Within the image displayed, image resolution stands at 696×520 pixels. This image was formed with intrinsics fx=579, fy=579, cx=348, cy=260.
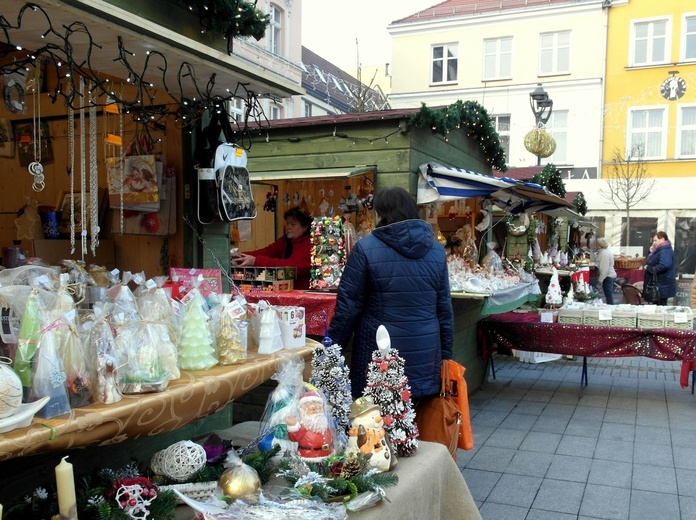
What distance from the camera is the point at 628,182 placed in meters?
18.6

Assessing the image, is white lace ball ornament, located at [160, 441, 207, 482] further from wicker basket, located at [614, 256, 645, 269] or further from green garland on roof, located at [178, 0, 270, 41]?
wicker basket, located at [614, 256, 645, 269]

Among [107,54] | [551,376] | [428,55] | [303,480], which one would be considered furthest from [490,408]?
[428,55]

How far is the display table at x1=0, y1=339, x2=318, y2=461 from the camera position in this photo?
1.63 meters

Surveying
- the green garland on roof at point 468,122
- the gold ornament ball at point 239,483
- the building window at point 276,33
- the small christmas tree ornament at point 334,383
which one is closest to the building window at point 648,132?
the building window at point 276,33

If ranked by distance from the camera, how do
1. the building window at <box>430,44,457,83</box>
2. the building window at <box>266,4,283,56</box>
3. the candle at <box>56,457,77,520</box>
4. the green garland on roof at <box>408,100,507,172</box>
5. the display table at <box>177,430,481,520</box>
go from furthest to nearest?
the building window at <box>430,44,457,83</box>, the building window at <box>266,4,283,56</box>, the green garland on roof at <box>408,100,507,172</box>, the display table at <box>177,430,481,520</box>, the candle at <box>56,457,77,520</box>

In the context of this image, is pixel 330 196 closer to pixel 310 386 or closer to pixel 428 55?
pixel 310 386

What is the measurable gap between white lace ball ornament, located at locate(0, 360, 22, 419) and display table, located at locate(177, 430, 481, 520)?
65 cm

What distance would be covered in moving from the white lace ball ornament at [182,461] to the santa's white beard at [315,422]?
1.26 feet

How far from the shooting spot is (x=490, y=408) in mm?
6191

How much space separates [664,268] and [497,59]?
534 inches

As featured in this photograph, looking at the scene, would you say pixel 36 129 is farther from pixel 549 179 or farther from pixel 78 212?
pixel 549 179

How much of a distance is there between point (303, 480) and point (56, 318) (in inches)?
38.0

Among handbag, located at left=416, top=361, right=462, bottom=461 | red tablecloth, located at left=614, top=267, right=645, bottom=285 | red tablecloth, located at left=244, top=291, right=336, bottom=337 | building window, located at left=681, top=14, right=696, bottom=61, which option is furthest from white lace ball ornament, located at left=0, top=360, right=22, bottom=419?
building window, located at left=681, top=14, right=696, bottom=61

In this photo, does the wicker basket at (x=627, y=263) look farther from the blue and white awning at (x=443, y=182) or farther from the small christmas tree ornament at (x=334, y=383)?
the small christmas tree ornament at (x=334, y=383)
